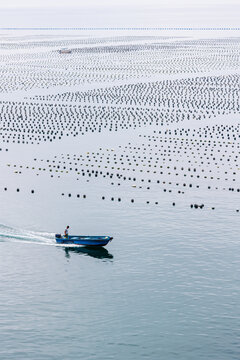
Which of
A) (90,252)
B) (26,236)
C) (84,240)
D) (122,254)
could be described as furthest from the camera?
(26,236)

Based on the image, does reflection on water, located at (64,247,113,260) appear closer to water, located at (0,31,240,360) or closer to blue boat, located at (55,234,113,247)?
water, located at (0,31,240,360)

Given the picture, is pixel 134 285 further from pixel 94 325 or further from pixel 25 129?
pixel 25 129

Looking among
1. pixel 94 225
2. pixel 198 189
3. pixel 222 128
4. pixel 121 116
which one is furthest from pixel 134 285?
pixel 121 116

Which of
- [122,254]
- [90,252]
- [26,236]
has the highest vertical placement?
[26,236]

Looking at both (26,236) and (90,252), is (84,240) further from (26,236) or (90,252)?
(26,236)

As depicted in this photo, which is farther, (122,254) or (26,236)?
(26,236)

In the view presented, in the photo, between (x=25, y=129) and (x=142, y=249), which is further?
(x=25, y=129)

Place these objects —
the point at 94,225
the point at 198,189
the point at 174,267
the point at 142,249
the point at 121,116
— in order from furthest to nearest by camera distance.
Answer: the point at 121,116 < the point at 198,189 < the point at 94,225 < the point at 142,249 < the point at 174,267

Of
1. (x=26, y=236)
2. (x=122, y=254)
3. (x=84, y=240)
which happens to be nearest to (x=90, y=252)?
(x=84, y=240)
